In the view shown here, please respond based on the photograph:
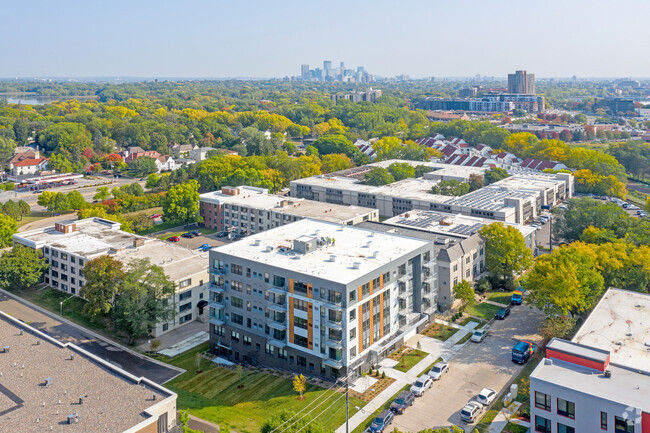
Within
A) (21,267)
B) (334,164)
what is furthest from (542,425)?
(334,164)

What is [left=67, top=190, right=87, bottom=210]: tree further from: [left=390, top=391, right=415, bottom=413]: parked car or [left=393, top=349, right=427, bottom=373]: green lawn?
[left=390, top=391, right=415, bottom=413]: parked car

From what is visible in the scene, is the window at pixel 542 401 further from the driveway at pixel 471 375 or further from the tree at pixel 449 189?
the tree at pixel 449 189

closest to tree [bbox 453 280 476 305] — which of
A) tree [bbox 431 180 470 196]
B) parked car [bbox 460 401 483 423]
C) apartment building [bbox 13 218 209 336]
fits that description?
parked car [bbox 460 401 483 423]

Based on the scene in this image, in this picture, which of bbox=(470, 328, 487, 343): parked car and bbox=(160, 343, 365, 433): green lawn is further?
bbox=(470, 328, 487, 343): parked car

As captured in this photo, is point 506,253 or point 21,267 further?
point 506,253

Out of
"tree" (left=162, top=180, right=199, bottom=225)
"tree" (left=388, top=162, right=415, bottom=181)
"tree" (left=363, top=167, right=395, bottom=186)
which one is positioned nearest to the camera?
"tree" (left=162, top=180, right=199, bottom=225)

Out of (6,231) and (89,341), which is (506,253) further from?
(6,231)
